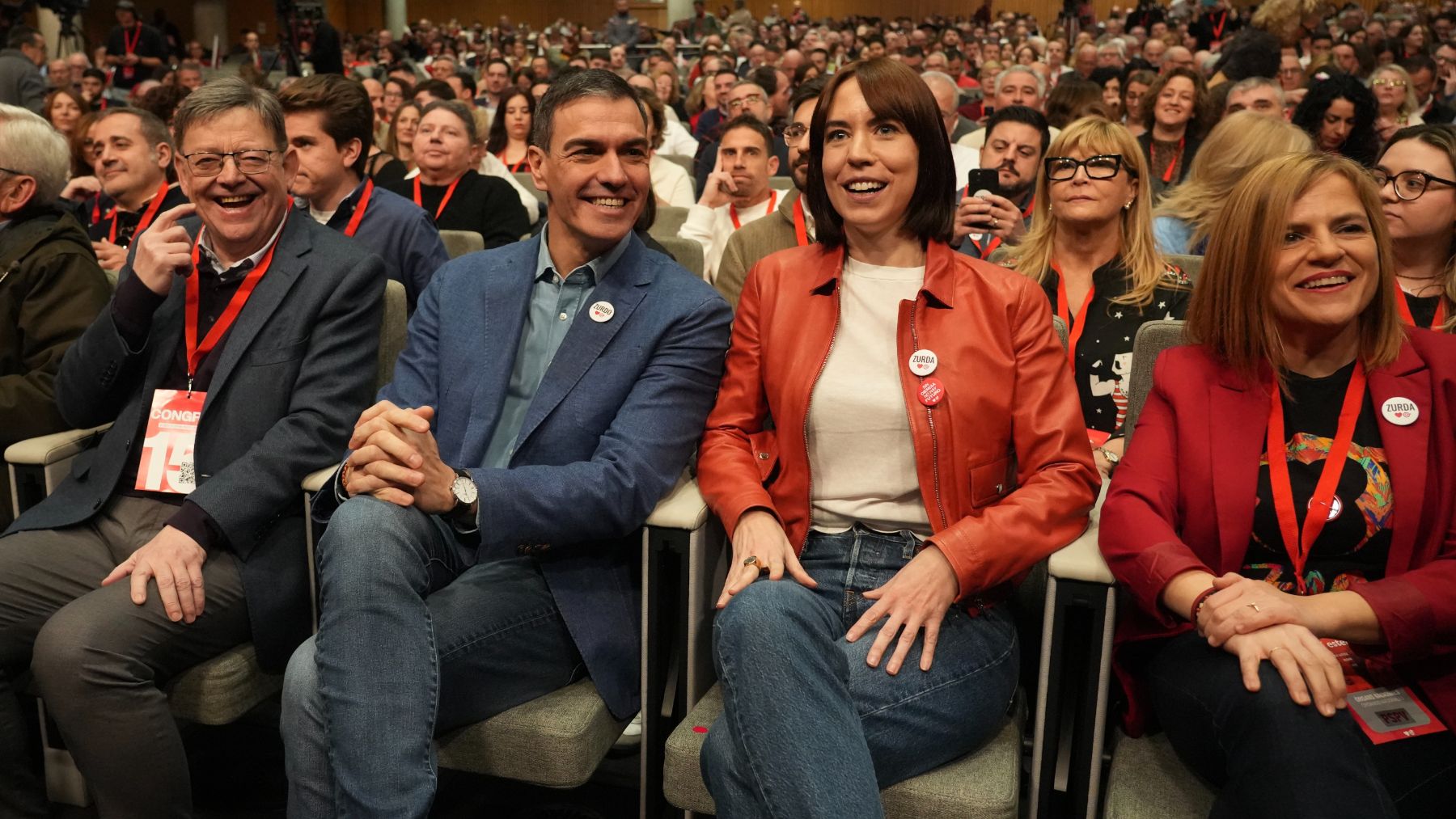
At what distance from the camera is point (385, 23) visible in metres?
21.4

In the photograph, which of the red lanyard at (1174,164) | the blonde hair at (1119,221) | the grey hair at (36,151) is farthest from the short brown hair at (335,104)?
the red lanyard at (1174,164)

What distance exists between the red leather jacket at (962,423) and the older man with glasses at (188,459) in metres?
0.74

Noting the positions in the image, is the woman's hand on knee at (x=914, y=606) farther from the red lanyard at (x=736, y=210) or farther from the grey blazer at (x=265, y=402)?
the red lanyard at (x=736, y=210)

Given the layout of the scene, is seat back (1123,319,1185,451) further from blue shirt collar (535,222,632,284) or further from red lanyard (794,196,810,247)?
red lanyard (794,196,810,247)

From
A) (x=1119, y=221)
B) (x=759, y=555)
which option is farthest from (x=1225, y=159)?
(x=759, y=555)

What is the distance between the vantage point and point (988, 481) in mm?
1680

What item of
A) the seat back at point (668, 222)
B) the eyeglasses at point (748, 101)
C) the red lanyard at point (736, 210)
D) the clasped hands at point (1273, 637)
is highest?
the eyeglasses at point (748, 101)

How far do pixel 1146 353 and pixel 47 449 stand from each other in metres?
1.94

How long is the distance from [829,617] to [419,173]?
10.6 ft

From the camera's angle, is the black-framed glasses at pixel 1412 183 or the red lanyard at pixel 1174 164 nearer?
the black-framed glasses at pixel 1412 183

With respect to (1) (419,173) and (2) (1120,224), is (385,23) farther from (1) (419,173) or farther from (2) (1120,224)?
(2) (1120,224)

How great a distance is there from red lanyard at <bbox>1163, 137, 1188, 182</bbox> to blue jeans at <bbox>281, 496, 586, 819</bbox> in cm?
384

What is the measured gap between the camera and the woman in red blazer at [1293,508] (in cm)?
137

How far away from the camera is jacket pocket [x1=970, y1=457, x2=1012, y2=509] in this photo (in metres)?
1.67
